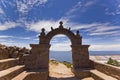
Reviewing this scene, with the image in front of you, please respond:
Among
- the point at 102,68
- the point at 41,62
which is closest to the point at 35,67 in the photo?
the point at 41,62

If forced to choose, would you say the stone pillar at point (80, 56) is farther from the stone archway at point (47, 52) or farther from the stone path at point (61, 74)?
the stone path at point (61, 74)

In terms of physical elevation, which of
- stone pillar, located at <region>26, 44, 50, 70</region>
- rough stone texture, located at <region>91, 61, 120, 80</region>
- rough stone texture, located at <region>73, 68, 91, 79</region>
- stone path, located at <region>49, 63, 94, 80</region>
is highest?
stone pillar, located at <region>26, 44, 50, 70</region>

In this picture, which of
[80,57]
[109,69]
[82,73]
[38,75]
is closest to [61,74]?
[80,57]

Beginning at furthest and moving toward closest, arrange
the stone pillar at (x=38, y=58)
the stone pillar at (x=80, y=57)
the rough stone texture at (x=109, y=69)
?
1. the stone pillar at (x=80, y=57)
2. the stone pillar at (x=38, y=58)
3. the rough stone texture at (x=109, y=69)

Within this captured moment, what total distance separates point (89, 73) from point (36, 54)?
482 centimetres

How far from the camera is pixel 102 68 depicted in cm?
1193

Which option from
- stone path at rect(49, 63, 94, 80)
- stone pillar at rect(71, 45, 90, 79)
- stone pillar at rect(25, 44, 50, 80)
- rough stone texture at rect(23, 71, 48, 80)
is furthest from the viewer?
stone pillar at rect(71, 45, 90, 79)

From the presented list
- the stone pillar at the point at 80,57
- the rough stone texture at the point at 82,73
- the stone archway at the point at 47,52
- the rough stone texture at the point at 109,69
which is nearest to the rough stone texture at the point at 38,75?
the stone archway at the point at 47,52

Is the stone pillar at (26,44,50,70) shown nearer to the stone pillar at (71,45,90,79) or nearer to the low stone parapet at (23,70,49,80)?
the low stone parapet at (23,70,49,80)

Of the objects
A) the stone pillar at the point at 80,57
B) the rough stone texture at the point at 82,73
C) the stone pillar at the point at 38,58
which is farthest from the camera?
the stone pillar at the point at 80,57

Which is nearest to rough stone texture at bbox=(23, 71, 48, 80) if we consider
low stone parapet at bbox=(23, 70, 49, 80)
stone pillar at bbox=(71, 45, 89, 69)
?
low stone parapet at bbox=(23, 70, 49, 80)

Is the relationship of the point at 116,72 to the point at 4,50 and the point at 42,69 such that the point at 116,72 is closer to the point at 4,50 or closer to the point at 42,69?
the point at 42,69

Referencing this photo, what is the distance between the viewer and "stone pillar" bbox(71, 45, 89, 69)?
14938 mm

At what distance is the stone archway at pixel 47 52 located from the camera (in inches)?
563
